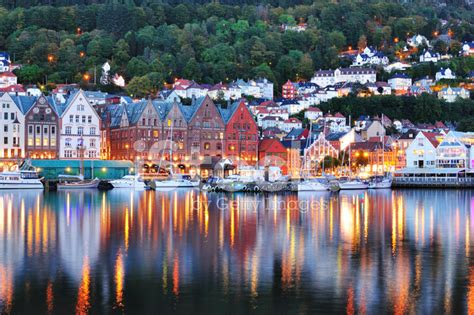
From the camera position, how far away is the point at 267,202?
4984 cm

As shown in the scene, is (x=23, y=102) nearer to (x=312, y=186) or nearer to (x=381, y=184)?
(x=312, y=186)

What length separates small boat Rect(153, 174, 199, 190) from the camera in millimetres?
68581

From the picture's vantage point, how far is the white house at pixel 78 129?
7581 cm

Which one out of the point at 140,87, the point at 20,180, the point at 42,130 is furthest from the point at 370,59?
the point at 20,180

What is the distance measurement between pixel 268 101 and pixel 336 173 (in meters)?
33.8

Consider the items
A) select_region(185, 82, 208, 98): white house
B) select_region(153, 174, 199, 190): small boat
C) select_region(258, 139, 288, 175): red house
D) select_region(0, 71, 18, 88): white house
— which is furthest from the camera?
select_region(185, 82, 208, 98): white house

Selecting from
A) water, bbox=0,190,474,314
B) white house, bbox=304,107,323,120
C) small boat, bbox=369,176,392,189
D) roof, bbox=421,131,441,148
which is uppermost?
white house, bbox=304,107,323,120

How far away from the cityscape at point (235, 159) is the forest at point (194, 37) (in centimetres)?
49

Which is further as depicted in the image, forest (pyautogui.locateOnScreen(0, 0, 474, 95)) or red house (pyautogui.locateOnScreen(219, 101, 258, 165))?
forest (pyautogui.locateOnScreen(0, 0, 474, 95))

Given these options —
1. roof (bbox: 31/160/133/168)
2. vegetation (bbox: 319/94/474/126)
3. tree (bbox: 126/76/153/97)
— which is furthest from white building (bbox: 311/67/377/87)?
roof (bbox: 31/160/133/168)

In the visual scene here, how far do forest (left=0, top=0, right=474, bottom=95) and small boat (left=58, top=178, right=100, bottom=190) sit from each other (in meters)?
48.1

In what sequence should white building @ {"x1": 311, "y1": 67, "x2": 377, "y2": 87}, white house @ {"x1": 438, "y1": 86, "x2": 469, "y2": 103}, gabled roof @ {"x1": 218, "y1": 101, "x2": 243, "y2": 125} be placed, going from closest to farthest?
gabled roof @ {"x1": 218, "y1": 101, "x2": 243, "y2": 125}
white house @ {"x1": 438, "y1": 86, "x2": 469, "y2": 103}
white building @ {"x1": 311, "y1": 67, "x2": 377, "y2": 87}

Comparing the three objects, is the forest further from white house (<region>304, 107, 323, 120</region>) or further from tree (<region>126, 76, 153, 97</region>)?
white house (<region>304, 107, 323, 120</region>)

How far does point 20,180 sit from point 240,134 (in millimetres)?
27725
